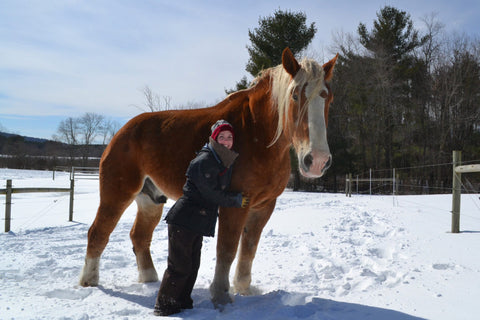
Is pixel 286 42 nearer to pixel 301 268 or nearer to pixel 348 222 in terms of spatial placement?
pixel 348 222

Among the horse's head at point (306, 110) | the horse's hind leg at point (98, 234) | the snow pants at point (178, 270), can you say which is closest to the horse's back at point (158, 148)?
the horse's hind leg at point (98, 234)

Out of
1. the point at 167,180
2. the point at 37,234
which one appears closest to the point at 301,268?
the point at 167,180

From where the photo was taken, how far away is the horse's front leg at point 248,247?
302 centimetres

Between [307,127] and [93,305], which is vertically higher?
[307,127]

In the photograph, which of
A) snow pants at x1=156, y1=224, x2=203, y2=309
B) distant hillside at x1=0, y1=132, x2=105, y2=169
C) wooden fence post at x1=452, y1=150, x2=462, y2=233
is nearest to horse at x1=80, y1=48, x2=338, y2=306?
snow pants at x1=156, y1=224, x2=203, y2=309

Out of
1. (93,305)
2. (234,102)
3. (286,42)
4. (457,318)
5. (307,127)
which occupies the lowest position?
(93,305)

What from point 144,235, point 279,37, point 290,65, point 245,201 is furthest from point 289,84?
point 279,37

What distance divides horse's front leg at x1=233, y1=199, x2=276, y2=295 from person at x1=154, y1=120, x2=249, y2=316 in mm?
548

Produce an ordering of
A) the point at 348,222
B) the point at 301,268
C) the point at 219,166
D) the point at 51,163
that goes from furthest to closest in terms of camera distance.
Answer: the point at 51,163, the point at 348,222, the point at 301,268, the point at 219,166

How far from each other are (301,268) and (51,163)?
Result: 1800 inches

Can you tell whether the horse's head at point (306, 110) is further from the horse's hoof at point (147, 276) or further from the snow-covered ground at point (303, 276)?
the horse's hoof at point (147, 276)

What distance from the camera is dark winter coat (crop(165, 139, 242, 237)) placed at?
2414 mm

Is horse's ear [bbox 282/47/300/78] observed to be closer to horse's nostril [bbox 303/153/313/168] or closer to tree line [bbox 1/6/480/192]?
horse's nostril [bbox 303/153/313/168]

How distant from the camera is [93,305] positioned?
271cm
